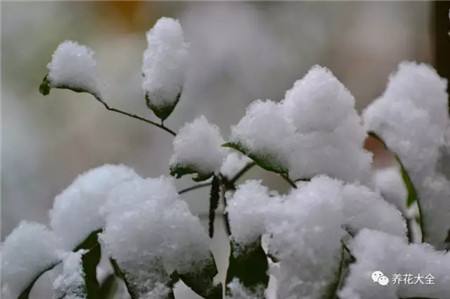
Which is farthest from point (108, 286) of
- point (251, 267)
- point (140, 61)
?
point (140, 61)

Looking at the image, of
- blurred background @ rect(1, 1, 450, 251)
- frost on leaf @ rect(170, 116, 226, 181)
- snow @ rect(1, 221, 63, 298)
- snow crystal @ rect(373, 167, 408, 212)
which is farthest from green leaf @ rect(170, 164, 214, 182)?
blurred background @ rect(1, 1, 450, 251)

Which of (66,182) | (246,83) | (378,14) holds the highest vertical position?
(378,14)

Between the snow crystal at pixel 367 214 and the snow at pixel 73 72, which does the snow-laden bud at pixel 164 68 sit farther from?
the snow crystal at pixel 367 214

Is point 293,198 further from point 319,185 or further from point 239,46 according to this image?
point 239,46

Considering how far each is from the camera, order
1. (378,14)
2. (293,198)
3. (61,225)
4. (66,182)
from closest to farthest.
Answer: (293,198), (61,225), (66,182), (378,14)

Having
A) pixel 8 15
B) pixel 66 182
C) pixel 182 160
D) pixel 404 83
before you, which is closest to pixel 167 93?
pixel 182 160

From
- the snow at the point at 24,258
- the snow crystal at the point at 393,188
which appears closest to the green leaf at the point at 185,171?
the snow at the point at 24,258
